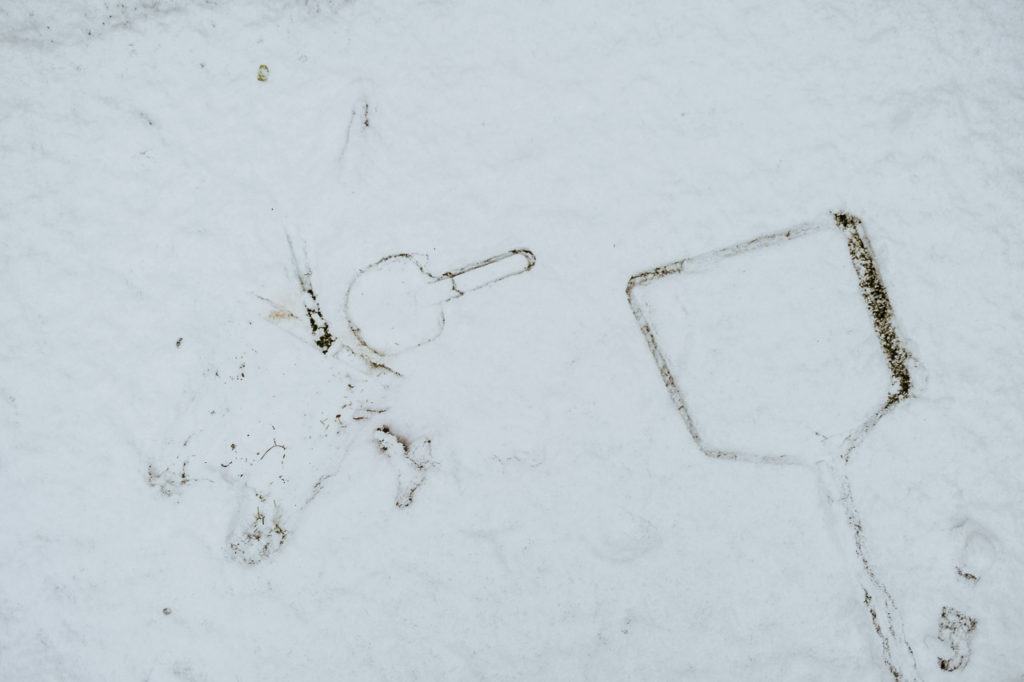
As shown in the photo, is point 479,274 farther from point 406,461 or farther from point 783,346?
point 783,346

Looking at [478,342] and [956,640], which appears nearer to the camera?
[956,640]

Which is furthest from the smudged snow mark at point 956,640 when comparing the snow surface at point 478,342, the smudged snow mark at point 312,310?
the smudged snow mark at point 312,310

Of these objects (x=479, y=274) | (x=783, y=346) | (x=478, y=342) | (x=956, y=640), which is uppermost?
(x=479, y=274)

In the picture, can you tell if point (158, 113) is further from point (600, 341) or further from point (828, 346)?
point (828, 346)

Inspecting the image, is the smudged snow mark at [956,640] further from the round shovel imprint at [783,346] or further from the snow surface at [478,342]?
the round shovel imprint at [783,346]

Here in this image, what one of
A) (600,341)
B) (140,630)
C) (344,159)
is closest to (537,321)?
(600,341)

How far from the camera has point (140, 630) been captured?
2100 millimetres

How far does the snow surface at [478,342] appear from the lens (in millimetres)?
2068

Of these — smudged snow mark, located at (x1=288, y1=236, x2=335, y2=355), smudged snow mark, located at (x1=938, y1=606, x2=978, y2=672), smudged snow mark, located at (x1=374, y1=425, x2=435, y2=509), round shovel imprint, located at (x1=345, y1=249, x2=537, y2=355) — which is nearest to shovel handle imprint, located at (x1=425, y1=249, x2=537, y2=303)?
round shovel imprint, located at (x1=345, y1=249, x2=537, y2=355)

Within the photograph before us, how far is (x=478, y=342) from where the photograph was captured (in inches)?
84.4

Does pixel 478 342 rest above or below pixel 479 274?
below

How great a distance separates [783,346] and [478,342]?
1.04 metres

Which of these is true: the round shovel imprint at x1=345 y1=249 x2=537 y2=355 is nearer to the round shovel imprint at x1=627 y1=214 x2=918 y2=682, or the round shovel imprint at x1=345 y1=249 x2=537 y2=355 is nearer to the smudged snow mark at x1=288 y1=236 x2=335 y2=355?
the smudged snow mark at x1=288 y1=236 x2=335 y2=355

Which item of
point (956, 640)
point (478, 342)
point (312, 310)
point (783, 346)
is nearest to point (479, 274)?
point (478, 342)
